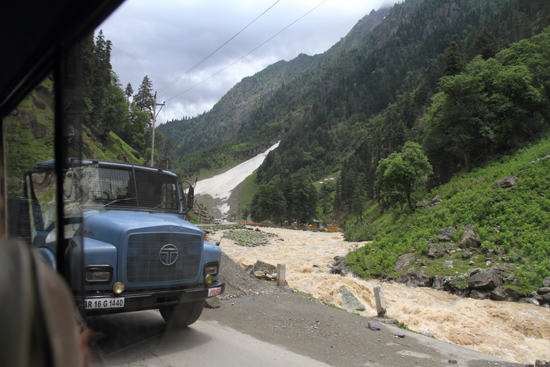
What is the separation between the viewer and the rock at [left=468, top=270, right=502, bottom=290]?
1395 cm

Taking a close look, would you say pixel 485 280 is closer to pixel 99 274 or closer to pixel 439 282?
pixel 439 282

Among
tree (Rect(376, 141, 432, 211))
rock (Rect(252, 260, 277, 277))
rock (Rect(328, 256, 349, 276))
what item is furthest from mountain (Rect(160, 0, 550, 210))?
rock (Rect(252, 260, 277, 277))

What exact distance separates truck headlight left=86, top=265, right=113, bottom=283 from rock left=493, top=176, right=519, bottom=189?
75.4 feet

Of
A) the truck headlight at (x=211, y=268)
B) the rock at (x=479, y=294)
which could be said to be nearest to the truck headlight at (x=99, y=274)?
the truck headlight at (x=211, y=268)

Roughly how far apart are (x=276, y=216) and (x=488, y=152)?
52759mm

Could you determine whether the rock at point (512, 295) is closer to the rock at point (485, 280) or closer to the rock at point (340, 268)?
the rock at point (485, 280)

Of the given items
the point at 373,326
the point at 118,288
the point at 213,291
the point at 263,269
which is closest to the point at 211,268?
the point at 213,291

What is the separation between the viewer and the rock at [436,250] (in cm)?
1822

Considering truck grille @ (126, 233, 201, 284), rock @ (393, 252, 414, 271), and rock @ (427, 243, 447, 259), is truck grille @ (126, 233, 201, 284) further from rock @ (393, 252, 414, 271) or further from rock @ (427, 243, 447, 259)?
rock @ (427, 243, 447, 259)

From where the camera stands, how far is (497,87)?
3142 cm

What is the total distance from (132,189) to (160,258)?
1.64 meters

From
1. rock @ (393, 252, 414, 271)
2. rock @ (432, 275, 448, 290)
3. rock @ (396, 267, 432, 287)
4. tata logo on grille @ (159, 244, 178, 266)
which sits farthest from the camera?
rock @ (393, 252, 414, 271)

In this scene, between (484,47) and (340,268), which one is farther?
(484,47)

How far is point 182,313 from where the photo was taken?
6590 millimetres
